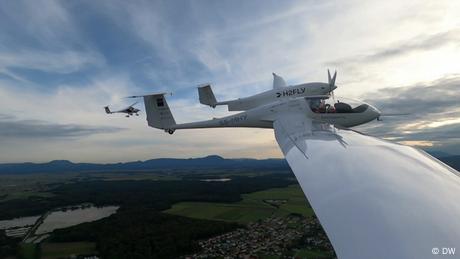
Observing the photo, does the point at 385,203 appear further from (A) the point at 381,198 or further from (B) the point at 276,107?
(B) the point at 276,107

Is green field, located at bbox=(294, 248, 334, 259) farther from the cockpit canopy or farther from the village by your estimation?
the cockpit canopy

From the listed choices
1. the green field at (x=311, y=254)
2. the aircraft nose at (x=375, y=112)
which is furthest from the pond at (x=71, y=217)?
the aircraft nose at (x=375, y=112)

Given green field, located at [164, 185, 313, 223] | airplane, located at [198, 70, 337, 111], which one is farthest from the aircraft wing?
green field, located at [164, 185, 313, 223]

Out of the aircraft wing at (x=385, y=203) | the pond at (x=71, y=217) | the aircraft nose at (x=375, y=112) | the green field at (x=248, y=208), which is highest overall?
the aircraft nose at (x=375, y=112)

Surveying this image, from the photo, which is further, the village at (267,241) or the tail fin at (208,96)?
the village at (267,241)
